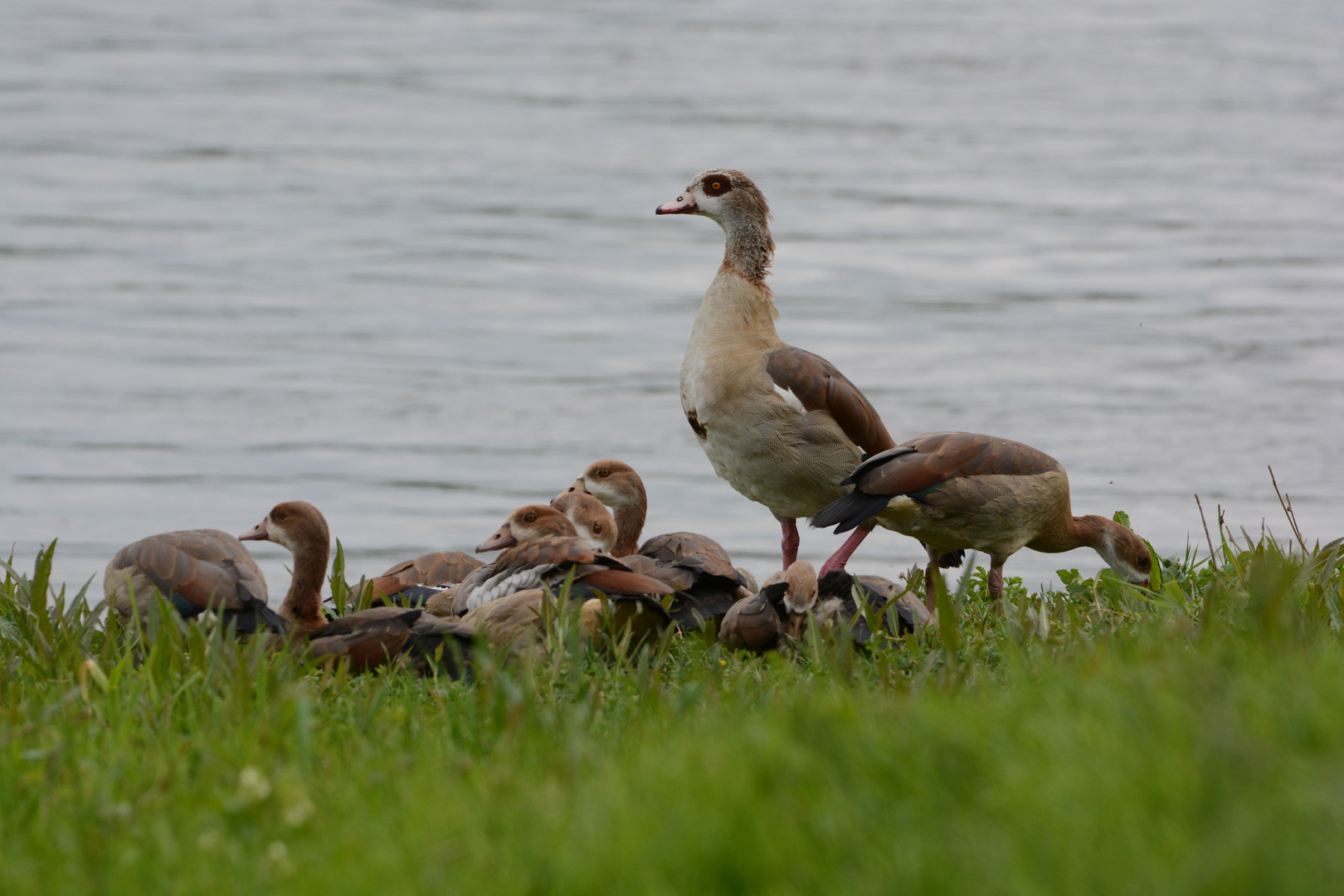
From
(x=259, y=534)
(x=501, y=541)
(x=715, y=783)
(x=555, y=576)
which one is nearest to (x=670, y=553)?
(x=501, y=541)

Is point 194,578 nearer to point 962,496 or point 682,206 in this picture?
point 962,496

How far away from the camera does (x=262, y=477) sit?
11.1 m

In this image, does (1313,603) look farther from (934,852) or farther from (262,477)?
(262,477)

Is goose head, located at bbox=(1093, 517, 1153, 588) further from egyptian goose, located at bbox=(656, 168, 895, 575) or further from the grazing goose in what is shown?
the grazing goose

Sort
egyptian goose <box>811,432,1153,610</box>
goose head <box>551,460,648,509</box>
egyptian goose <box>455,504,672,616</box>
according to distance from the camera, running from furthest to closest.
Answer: goose head <box>551,460,648,509</box> < egyptian goose <box>811,432,1153,610</box> < egyptian goose <box>455,504,672,616</box>

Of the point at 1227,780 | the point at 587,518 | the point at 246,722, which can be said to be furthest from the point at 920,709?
the point at 587,518

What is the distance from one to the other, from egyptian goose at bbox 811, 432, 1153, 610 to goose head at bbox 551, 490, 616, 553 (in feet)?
6.58

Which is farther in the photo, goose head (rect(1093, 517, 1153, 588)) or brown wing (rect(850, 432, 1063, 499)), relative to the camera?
goose head (rect(1093, 517, 1153, 588))

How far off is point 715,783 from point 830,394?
544 centimetres

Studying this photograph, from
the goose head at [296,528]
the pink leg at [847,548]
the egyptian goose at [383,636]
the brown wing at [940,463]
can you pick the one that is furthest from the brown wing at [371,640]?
the pink leg at [847,548]

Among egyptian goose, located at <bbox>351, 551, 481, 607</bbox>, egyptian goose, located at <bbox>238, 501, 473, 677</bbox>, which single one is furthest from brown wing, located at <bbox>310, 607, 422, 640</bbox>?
egyptian goose, located at <bbox>351, 551, 481, 607</bbox>

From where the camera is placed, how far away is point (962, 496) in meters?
6.90

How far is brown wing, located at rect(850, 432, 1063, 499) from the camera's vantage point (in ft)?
22.3

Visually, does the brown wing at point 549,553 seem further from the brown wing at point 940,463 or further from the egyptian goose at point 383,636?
the brown wing at point 940,463
